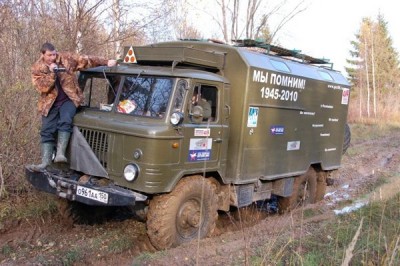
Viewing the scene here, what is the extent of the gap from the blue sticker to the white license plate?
337 cm

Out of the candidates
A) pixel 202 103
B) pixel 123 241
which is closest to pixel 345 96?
pixel 202 103

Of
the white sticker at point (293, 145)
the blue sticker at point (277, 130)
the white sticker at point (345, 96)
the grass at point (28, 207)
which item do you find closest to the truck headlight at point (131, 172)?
the grass at point (28, 207)

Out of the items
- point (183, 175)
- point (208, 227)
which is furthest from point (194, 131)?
point (208, 227)

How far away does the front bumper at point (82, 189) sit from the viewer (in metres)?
5.57

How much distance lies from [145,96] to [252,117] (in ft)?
6.20

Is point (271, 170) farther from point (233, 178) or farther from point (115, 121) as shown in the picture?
point (115, 121)

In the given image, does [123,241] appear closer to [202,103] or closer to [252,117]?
[202,103]

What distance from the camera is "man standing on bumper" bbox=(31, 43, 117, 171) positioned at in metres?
6.09

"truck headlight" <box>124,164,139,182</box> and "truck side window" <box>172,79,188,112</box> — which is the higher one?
"truck side window" <box>172,79,188,112</box>

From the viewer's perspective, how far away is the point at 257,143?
24.7 feet

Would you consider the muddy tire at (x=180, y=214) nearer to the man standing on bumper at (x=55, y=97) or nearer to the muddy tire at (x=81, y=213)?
the man standing on bumper at (x=55, y=97)

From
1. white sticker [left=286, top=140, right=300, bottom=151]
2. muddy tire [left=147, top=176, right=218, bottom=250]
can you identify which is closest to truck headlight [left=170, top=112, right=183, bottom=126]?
muddy tire [left=147, top=176, right=218, bottom=250]

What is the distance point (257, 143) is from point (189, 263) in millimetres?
2905

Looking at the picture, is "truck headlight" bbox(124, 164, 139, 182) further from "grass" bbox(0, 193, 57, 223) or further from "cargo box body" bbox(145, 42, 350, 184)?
"grass" bbox(0, 193, 57, 223)
